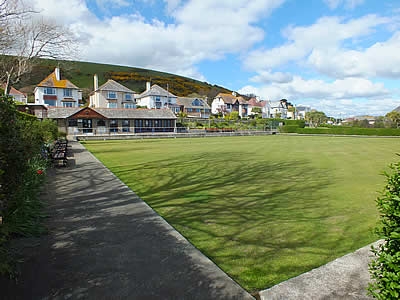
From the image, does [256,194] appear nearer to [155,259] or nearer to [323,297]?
[155,259]

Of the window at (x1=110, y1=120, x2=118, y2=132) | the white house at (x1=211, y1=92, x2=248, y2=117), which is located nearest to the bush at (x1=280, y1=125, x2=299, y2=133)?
the white house at (x1=211, y1=92, x2=248, y2=117)

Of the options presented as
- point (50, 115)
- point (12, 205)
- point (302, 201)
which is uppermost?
point (50, 115)

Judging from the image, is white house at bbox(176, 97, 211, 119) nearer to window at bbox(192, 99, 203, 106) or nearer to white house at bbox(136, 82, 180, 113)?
window at bbox(192, 99, 203, 106)

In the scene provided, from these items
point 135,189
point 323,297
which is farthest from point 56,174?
point 323,297

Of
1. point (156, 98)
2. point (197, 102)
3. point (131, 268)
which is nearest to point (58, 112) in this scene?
point (156, 98)

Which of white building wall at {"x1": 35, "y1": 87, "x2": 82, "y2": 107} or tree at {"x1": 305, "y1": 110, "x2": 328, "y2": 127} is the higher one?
white building wall at {"x1": 35, "y1": 87, "x2": 82, "y2": 107}

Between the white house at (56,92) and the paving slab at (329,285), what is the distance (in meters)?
66.4

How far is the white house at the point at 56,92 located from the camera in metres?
59.4

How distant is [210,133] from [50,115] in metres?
24.8

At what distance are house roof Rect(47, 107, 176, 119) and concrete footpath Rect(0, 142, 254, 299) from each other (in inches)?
1500

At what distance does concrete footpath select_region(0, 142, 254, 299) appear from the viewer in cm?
294

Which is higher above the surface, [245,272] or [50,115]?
[50,115]

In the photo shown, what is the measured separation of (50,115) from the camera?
38.4 meters

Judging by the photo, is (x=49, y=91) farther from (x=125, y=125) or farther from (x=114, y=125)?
(x=125, y=125)
